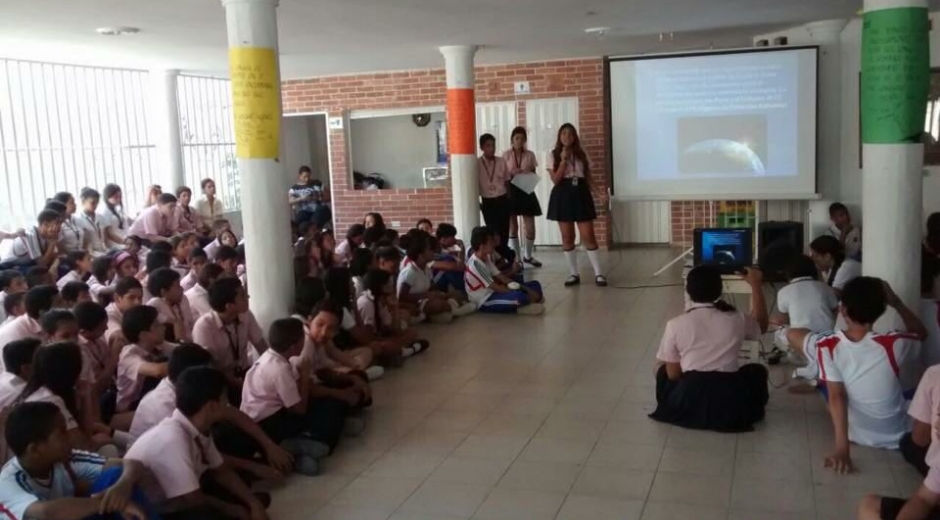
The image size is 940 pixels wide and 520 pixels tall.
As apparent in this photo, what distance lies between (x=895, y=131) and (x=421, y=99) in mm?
8111

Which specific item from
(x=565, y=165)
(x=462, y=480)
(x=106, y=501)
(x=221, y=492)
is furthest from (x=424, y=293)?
(x=106, y=501)

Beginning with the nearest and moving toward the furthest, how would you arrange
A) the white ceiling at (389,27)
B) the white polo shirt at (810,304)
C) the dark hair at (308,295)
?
the white polo shirt at (810,304), the dark hair at (308,295), the white ceiling at (389,27)

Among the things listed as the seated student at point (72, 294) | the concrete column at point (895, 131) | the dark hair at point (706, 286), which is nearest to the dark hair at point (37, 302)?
the seated student at point (72, 294)

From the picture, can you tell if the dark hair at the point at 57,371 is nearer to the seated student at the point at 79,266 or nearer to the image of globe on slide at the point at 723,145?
the seated student at the point at 79,266

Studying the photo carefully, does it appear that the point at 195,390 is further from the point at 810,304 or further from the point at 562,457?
the point at 810,304

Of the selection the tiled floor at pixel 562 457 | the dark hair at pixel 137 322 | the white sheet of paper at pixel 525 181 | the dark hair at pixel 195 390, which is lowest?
the tiled floor at pixel 562 457

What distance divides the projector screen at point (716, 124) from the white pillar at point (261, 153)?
412 centimetres

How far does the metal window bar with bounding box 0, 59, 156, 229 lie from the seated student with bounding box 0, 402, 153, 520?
7205mm

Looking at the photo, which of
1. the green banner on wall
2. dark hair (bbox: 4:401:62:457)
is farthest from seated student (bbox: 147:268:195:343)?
the green banner on wall

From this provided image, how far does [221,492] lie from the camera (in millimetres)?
3564

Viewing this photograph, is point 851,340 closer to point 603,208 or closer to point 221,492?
point 221,492

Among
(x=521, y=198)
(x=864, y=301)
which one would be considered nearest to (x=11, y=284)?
(x=864, y=301)

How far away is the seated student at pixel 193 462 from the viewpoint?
326 cm

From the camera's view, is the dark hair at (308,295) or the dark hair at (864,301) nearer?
the dark hair at (864,301)
